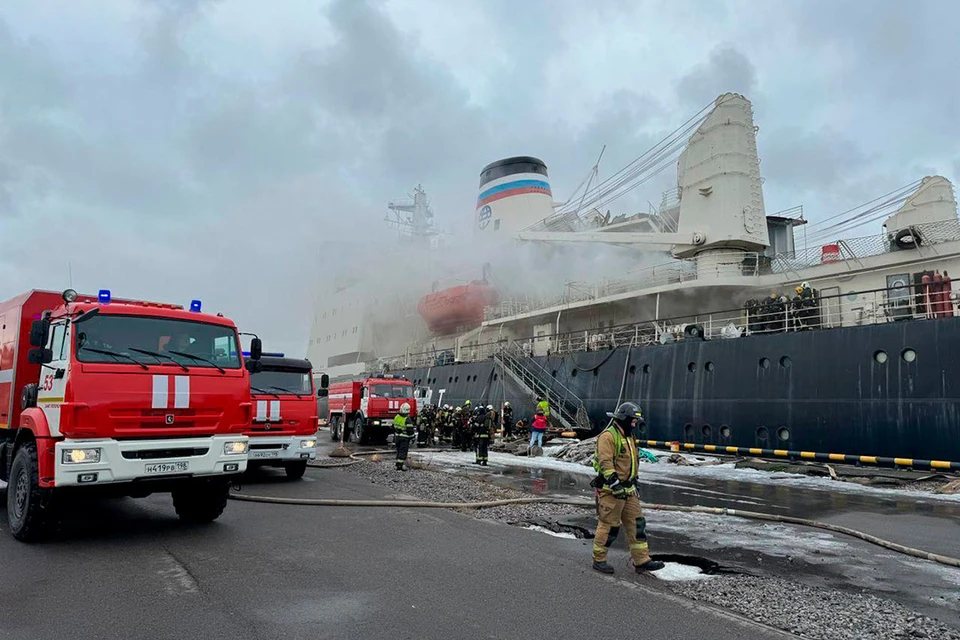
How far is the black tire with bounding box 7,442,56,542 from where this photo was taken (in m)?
6.00

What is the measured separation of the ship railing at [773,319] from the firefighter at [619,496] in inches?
312

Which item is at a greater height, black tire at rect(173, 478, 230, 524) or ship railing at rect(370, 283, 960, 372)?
ship railing at rect(370, 283, 960, 372)

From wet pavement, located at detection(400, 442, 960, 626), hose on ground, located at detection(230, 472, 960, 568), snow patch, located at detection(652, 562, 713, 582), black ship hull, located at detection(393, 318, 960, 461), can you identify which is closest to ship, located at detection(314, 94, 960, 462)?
black ship hull, located at detection(393, 318, 960, 461)

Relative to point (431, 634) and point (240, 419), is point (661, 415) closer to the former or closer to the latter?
point (240, 419)

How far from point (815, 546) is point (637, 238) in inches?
565

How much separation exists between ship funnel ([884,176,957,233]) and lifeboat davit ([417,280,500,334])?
14.9 m

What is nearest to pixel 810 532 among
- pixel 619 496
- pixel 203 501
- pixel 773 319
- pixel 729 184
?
pixel 619 496

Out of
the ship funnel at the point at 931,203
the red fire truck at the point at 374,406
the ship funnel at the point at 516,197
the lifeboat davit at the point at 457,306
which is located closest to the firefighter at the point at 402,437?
the red fire truck at the point at 374,406

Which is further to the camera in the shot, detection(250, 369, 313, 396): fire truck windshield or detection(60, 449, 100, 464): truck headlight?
detection(250, 369, 313, 396): fire truck windshield

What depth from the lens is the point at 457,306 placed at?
92.8 feet

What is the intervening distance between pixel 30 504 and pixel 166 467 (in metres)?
1.26

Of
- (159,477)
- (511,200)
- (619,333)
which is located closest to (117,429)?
(159,477)

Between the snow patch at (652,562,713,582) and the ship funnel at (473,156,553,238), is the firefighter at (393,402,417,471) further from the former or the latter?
the ship funnel at (473,156,553,238)

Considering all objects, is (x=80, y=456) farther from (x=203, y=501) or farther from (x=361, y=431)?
(x=361, y=431)
